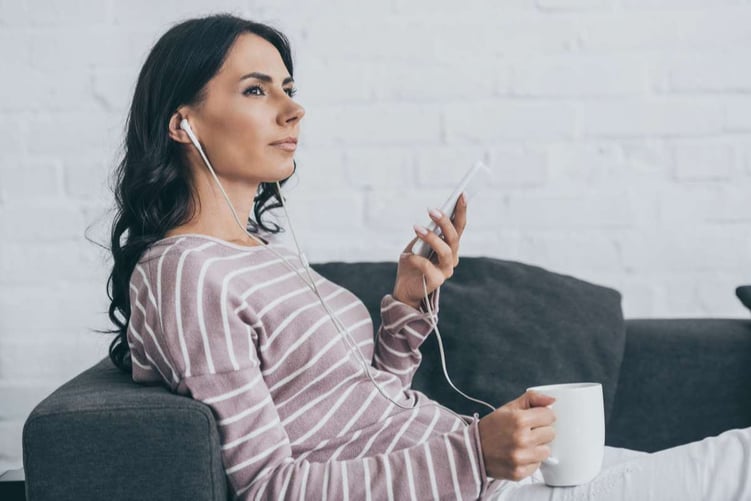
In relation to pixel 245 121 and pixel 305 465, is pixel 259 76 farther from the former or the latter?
pixel 305 465

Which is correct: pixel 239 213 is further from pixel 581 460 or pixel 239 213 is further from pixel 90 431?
pixel 581 460

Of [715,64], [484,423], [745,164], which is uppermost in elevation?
[715,64]

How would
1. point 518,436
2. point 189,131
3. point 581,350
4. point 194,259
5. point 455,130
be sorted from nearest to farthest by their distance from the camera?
point 518,436
point 194,259
point 189,131
point 581,350
point 455,130

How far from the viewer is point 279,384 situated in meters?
1.12

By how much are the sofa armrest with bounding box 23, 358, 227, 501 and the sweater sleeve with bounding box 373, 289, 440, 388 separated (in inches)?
17.3

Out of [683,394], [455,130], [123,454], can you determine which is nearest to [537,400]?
[123,454]

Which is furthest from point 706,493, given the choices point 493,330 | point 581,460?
point 493,330

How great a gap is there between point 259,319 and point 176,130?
0.29 metres

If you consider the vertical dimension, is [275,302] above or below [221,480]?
above

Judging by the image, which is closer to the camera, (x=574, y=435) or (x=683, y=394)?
(x=574, y=435)

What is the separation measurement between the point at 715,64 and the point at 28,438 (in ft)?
4.76

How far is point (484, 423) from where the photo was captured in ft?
3.21

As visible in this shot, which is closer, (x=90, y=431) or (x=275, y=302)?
(x=90, y=431)

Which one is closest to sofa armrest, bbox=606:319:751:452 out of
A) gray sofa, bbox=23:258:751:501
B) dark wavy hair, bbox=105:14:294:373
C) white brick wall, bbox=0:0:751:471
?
gray sofa, bbox=23:258:751:501
